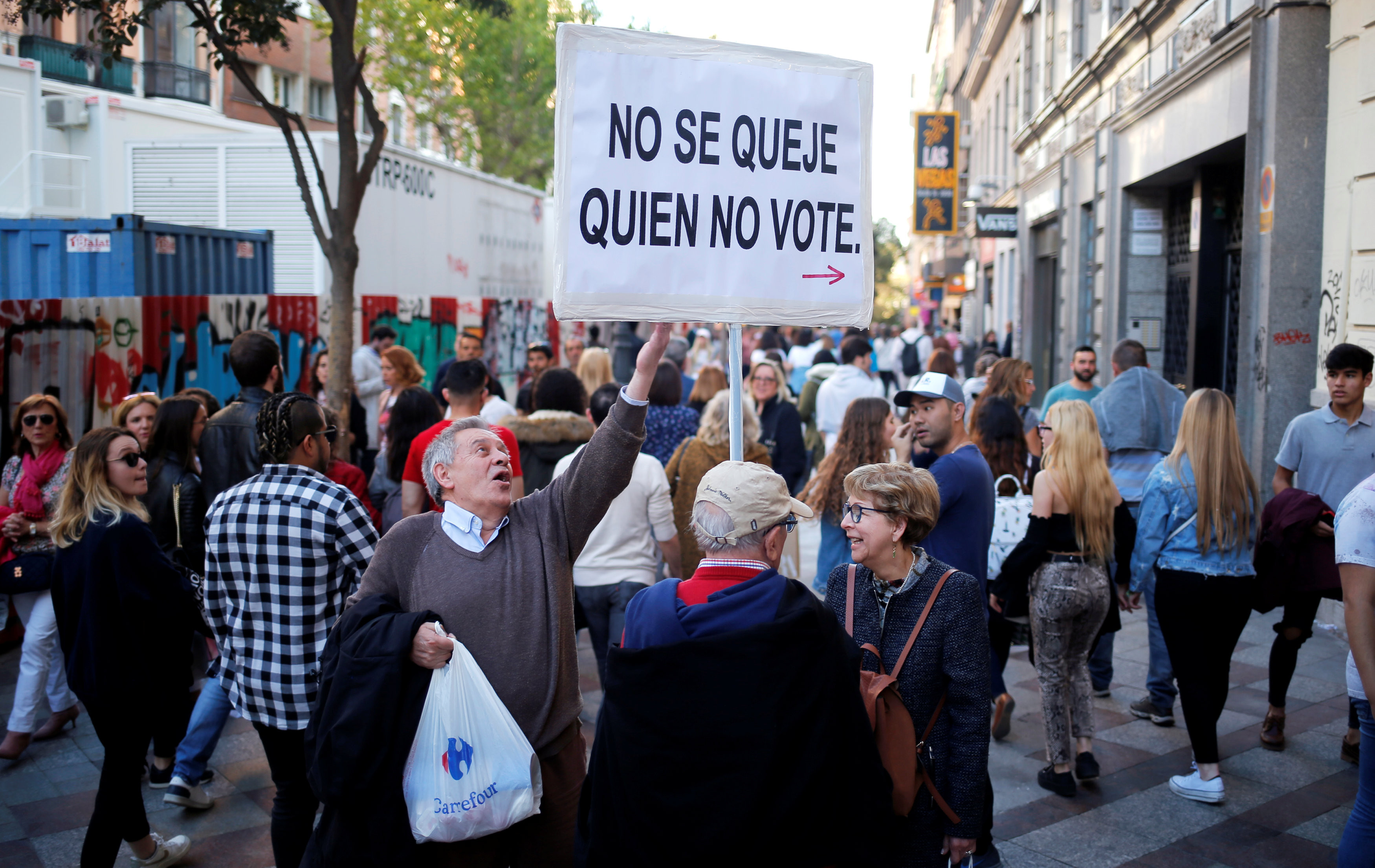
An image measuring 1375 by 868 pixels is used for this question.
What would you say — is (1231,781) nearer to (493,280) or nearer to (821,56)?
(821,56)

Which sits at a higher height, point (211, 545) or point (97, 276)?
point (97, 276)

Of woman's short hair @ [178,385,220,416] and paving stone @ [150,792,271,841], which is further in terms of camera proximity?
woman's short hair @ [178,385,220,416]

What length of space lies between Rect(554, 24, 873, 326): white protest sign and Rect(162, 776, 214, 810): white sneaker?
124 inches

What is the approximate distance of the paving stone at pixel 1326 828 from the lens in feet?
14.5

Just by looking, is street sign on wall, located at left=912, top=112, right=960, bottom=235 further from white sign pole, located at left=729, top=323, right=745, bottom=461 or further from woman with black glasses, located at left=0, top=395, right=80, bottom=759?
white sign pole, located at left=729, top=323, right=745, bottom=461

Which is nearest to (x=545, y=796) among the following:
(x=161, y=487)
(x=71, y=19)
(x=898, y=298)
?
(x=161, y=487)

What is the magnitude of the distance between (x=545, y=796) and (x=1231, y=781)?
3649 millimetres

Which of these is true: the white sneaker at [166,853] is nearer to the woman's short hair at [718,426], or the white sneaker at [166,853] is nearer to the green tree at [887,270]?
the woman's short hair at [718,426]

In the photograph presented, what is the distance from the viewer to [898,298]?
88500mm

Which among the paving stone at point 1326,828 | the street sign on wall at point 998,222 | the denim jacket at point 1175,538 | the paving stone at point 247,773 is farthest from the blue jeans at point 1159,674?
the street sign on wall at point 998,222

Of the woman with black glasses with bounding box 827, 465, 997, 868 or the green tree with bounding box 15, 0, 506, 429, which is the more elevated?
the green tree with bounding box 15, 0, 506, 429

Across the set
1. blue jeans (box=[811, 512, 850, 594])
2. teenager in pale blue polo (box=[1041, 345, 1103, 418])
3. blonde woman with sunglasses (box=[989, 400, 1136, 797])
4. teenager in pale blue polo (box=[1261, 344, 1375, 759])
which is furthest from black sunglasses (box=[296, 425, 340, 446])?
teenager in pale blue polo (box=[1041, 345, 1103, 418])

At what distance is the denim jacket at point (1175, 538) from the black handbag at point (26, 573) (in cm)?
522

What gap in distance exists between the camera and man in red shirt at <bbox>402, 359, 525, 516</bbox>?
501 cm
